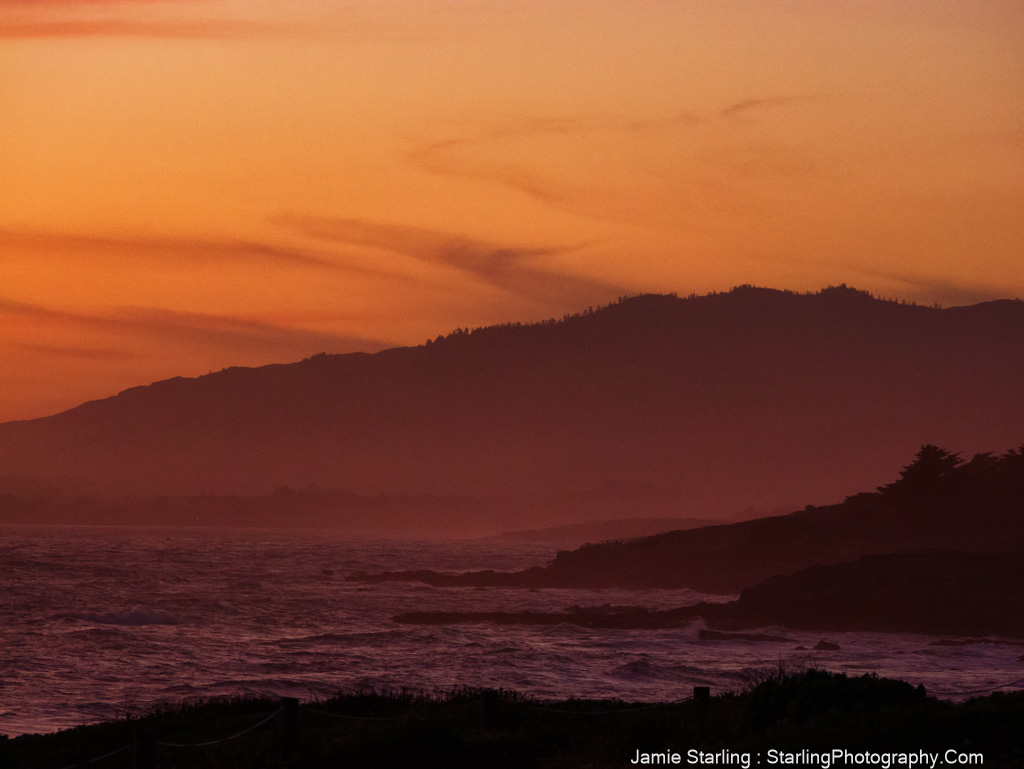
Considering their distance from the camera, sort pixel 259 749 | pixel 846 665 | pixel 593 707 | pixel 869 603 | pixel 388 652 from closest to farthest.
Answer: pixel 259 749 → pixel 593 707 → pixel 846 665 → pixel 388 652 → pixel 869 603

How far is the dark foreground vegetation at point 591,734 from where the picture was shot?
1571cm

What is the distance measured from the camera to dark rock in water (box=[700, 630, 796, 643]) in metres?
58.5

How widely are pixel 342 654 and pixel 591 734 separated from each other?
3242 centimetres

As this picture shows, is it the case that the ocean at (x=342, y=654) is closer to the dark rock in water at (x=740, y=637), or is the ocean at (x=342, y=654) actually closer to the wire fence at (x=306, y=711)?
Answer: the dark rock in water at (x=740, y=637)

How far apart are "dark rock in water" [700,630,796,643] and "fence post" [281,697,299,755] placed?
43.6m

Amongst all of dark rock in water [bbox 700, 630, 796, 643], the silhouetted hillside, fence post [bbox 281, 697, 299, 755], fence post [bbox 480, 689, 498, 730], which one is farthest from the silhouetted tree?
fence post [bbox 281, 697, 299, 755]

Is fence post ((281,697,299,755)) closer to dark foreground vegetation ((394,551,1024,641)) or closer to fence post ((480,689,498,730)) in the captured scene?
fence post ((480,689,498,730))

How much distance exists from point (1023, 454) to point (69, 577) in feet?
295

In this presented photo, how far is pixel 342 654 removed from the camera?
5069 centimetres

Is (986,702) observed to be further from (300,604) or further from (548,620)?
(300,604)

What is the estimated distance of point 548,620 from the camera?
67625 mm

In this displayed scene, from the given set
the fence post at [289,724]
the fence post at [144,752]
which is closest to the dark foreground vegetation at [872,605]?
the fence post at [289,724]

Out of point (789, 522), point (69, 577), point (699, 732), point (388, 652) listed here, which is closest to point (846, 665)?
point (388, 652)

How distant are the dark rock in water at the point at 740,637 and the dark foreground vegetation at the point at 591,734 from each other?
36.0 meters
